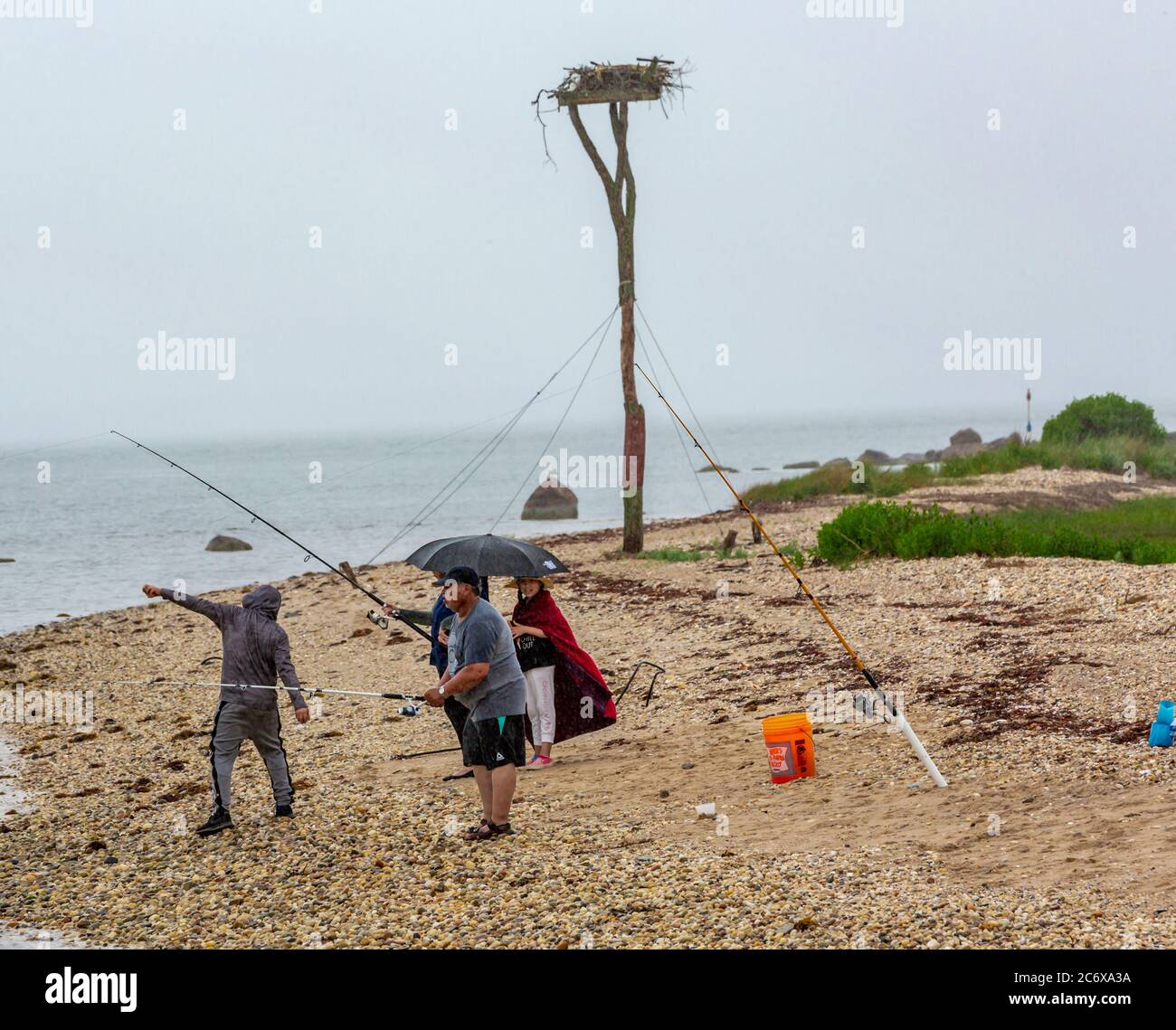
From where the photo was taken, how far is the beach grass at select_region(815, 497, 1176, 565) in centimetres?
1809

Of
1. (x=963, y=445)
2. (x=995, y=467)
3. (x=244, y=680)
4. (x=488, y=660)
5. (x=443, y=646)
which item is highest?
(x=963, y=445)

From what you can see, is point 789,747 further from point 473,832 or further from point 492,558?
point 492,558

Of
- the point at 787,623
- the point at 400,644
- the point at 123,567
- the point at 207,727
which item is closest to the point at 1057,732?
the point at 787,623

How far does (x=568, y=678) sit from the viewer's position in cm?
1043

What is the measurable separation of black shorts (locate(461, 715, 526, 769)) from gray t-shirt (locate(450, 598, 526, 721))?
0.05 metres

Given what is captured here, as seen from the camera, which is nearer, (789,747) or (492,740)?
(492,740)

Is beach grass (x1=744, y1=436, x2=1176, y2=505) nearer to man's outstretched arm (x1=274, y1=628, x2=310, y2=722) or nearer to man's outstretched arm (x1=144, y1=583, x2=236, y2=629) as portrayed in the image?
man's outstretched arm (x1=274, y1=628, x2=310, y2=722)

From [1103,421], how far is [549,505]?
2051cm

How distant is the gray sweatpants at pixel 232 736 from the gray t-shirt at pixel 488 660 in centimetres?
166

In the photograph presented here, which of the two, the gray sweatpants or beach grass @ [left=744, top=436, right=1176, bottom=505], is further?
beach grass @ [left=744, top=436, right=1176, bottom=505]

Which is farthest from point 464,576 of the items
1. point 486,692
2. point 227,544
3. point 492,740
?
point 227,544

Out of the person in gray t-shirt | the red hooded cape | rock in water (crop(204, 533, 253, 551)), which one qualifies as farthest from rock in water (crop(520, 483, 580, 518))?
the person in gray t-shirt

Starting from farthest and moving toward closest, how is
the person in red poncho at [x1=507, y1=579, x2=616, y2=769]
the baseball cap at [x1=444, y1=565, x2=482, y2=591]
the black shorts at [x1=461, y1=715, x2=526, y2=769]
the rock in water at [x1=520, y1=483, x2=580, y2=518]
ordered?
1. the rock in water at [x1=520, y1=483, x2=580, y2=518]
2. the person in red poncho at [x1=507, y1=579, x2=616, y2=769]
3. the black shorts at [x1=461, y1=715, x2=526, y2=769]
4. the baseball cap at [x1=444, y1=565, x2=482, y2=591]
